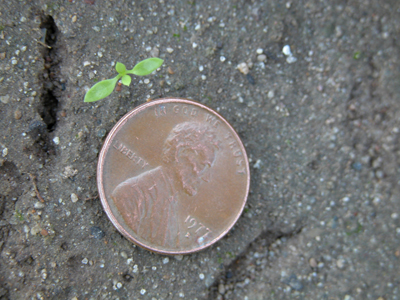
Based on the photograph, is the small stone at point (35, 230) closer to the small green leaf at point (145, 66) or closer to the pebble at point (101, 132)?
the pebble at point (101, 132)

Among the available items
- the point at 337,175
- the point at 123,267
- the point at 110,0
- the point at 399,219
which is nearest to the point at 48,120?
the point at 110,0

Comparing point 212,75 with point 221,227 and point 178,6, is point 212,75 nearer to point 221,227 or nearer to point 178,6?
point 178,6

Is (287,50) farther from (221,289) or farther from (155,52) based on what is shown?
(221,289)

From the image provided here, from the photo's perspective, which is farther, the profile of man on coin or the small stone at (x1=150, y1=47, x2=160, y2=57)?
the small stone at (x1=150, y1=47, x2=160, y2=57)

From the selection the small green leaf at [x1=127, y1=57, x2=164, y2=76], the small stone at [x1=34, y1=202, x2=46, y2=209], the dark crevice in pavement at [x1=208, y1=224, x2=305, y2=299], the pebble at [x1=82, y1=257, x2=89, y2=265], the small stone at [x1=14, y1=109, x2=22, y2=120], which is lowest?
the dark crevice in pavement at [x1=208, y1=224, x2=305, y2=299]

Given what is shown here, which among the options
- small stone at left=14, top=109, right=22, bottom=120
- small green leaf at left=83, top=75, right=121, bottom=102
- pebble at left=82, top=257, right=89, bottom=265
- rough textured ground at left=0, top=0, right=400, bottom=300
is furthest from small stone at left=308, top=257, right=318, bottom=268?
small stone at left=14, top=109, right=22, bottom=120

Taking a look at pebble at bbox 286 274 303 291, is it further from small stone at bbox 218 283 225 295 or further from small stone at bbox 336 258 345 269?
small stone at bbox 218 283 225 295

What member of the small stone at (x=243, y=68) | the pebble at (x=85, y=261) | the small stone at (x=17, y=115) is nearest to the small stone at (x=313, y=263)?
the small stone at (x=243, y=68)
